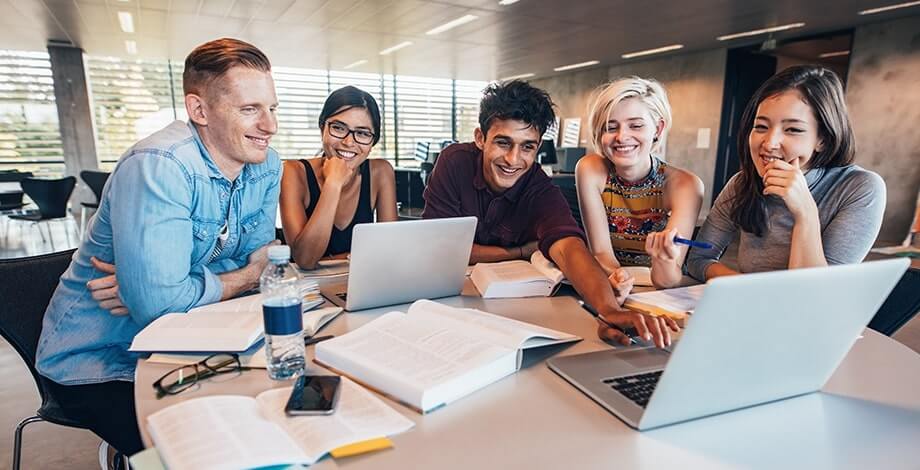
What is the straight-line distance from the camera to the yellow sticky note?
0.64 metres

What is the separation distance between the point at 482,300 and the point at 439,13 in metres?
4.49

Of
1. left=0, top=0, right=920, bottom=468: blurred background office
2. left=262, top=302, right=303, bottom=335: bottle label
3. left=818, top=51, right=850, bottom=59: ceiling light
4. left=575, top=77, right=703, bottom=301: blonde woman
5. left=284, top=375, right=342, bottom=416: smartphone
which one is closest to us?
left=284, top=375, right=342, bottom=416: smartphone

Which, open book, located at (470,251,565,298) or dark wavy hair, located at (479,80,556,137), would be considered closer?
open book, located at (470,251,565,298)

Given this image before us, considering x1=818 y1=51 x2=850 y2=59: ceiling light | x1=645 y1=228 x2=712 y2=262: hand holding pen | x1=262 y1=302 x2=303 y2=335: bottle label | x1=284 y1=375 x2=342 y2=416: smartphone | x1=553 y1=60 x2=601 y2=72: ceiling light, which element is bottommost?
x1=284 y1=375 x2=342 y2=416: smartphone

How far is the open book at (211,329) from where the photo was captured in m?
0.93

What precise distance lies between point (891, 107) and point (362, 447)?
7125mm

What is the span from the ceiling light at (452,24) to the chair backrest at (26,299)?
473 cm

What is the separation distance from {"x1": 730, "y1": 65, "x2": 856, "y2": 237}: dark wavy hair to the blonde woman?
0.59ft

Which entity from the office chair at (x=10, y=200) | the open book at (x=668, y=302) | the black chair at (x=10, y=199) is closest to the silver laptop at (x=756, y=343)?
the open book at (x=668, y=302)

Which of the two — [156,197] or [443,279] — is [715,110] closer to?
[443,279]

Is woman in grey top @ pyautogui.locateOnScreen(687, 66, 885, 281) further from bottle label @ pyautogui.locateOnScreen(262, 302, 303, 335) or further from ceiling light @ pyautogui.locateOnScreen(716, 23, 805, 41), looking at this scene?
ceiling light @ pyautogui.locateOnScreen(716, 23, 805, 41)

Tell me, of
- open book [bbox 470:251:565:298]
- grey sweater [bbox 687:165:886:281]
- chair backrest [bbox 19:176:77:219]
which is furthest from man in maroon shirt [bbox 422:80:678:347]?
chair backrest [bbox 19:176:77:219]

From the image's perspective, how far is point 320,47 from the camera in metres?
6.91

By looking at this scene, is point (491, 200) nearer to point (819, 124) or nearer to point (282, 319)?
point (819, 124)
